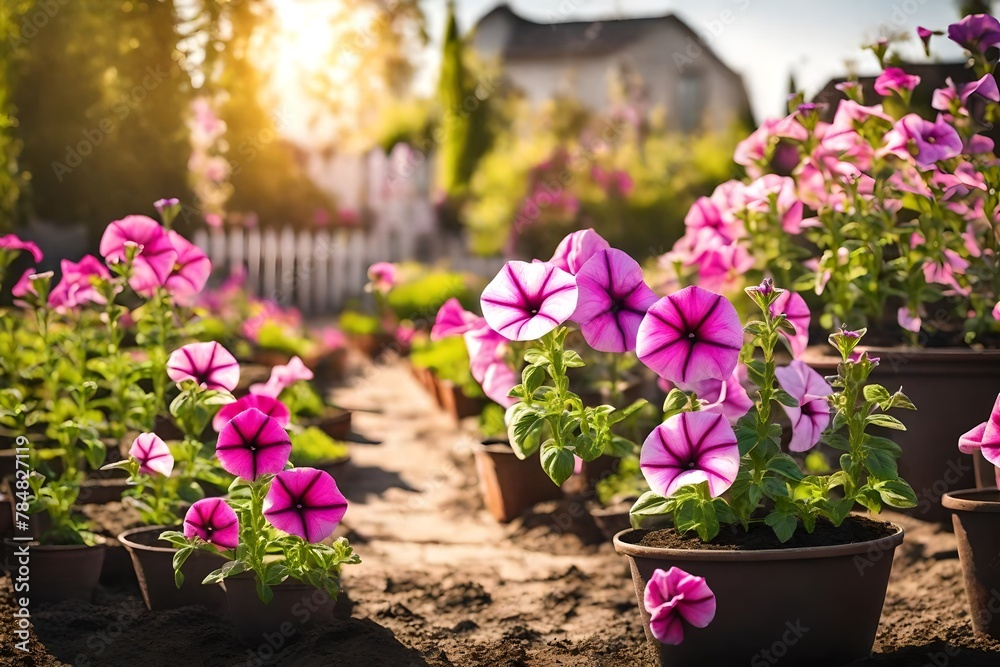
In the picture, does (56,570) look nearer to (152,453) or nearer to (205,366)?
(152,453)

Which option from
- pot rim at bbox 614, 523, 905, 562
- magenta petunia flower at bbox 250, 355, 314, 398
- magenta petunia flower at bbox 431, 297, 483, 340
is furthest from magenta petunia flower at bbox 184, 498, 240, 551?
magenta petunia flower at bbox 431, 297, 483, 340

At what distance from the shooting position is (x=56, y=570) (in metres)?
3.10

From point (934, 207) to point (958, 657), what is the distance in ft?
5.05

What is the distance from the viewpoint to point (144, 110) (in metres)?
6.94

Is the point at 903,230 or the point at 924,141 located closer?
the point at 924,141

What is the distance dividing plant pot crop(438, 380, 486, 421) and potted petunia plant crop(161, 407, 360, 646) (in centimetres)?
350

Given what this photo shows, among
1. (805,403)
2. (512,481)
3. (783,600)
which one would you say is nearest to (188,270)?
(512,481)

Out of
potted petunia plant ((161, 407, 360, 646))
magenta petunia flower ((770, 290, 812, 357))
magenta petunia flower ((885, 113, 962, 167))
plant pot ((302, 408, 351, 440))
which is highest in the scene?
magenta petunia flower ((885, 113, 962, 167))

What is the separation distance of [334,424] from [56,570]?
239 centimetres

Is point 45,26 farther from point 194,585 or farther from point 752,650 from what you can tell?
point 752,650

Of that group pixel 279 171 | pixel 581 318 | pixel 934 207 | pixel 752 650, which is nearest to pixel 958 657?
pixel 752 650

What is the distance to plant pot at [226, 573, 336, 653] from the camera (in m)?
2.73

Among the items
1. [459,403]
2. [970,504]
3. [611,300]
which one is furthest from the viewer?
A: [459,403]

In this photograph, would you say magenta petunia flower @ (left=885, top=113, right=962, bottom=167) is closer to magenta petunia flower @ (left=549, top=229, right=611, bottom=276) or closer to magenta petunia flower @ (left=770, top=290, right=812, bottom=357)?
magenta petunia flower @ (left=770, top=290, right=812, bottom=357)
